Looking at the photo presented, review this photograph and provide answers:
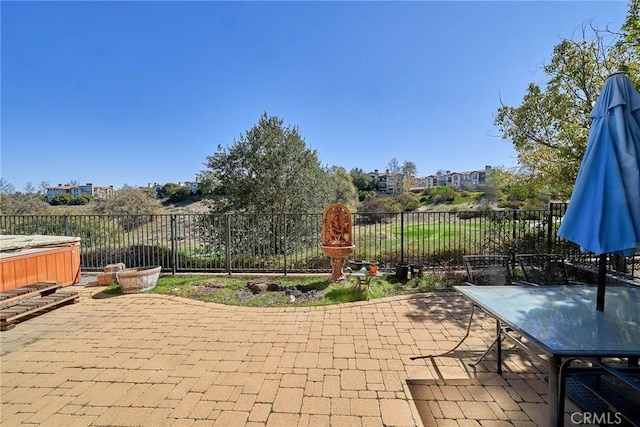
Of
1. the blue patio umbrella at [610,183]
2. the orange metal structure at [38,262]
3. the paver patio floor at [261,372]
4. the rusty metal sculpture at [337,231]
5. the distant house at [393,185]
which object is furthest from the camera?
the distant house at [393,185]

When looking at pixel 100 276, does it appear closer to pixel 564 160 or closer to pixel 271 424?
pixel 271 424

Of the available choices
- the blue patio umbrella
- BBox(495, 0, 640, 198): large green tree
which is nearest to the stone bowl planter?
the blue patio umbrella

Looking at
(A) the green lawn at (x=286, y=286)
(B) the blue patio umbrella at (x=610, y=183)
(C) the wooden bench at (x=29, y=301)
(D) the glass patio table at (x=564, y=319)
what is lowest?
(A) the green lawn at (x=286, y=286)

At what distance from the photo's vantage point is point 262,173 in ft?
33.2

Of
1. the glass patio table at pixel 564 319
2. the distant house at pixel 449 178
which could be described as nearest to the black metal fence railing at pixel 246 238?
the glass patio table at pixel 564 319

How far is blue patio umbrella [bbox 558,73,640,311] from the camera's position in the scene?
1853 mm

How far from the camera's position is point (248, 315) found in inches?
159

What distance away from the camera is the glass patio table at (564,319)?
149cm

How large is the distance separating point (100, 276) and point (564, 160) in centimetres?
990

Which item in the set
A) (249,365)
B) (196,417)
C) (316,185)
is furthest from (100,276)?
(316,185)

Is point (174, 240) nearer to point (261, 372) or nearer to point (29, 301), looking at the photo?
point (29, 301)

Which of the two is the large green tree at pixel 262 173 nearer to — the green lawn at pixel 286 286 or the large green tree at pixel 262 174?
the large green tree at pixel 262 174

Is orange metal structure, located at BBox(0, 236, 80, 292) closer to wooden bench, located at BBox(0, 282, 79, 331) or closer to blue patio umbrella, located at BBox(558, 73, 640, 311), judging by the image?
wooden bench, located at BBox(0, 282, 79, 331)

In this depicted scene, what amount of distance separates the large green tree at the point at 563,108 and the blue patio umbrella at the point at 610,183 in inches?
173
